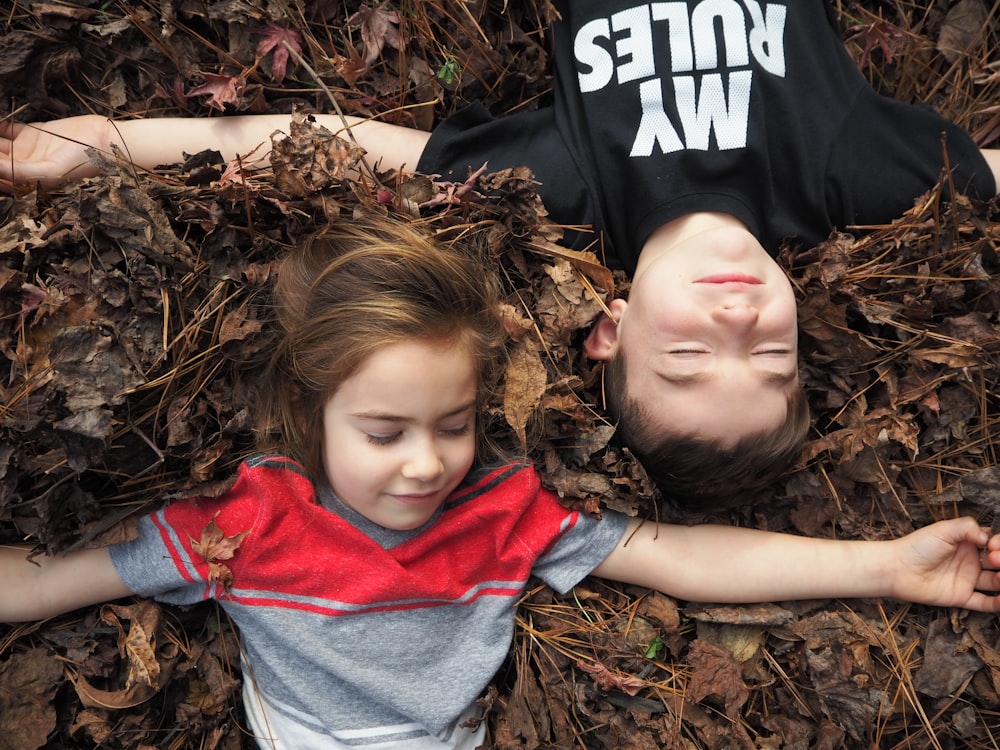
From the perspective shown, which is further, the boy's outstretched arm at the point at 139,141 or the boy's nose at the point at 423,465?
the boy's outstretched arm at the point at 139,141

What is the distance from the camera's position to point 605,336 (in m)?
3.58

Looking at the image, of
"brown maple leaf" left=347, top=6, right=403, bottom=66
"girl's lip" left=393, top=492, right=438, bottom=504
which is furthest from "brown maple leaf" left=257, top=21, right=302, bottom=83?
"girl's lip" left=393, top=492, right=438, bottom=504

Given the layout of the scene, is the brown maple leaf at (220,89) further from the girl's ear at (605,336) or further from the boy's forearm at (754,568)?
the boy's forearm at (754,568)

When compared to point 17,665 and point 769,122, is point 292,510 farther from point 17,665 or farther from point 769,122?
point 769,122

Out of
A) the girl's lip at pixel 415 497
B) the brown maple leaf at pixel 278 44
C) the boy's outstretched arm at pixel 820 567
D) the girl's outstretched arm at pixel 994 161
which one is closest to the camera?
the girl's lip at pixel 415 497

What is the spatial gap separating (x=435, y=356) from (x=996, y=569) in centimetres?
268

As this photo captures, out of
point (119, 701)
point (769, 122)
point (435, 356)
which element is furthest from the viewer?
point (769, 122)

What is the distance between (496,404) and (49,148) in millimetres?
2277

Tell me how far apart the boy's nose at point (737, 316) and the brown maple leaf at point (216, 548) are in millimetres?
2123

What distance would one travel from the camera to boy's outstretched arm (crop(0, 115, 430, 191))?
3.36m

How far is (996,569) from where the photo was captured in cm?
346

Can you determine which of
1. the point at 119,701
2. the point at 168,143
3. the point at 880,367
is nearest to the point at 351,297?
the point at 168,143

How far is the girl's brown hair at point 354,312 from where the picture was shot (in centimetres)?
304

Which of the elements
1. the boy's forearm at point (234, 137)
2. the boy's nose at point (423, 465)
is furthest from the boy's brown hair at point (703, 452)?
the boy's forearm at point (234, 137)
